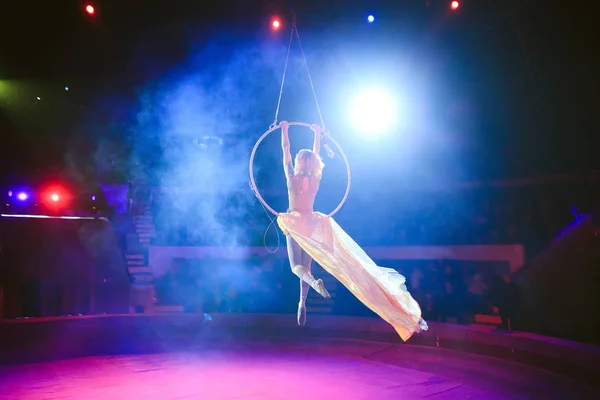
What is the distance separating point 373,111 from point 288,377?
6323 millimetres

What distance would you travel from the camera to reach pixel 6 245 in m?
8.95

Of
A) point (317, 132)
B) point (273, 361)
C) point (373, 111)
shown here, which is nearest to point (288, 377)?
point (273, 361)

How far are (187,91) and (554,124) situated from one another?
25.6 ft

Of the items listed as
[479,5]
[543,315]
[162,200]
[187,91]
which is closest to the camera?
[543,315]

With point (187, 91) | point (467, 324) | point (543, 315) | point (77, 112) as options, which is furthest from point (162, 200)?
point (543, 315)

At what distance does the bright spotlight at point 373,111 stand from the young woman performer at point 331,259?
4.93 metres

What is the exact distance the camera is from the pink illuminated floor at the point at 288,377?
17.5 feet

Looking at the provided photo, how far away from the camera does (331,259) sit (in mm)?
5090

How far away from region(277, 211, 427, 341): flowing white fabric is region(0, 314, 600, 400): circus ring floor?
3.35 feet

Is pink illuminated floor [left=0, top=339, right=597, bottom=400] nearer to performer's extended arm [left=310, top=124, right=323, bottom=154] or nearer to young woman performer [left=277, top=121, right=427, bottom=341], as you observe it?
young woman performer [left=277, top=121, right=427, bottom=341]

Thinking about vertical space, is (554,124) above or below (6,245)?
above

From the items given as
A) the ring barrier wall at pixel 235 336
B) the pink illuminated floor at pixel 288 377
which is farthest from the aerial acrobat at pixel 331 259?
the ring barrier wall at pixel 235 336

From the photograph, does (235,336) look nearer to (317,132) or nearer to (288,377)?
(288,377)

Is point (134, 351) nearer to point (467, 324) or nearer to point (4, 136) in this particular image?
point (467, 324)
